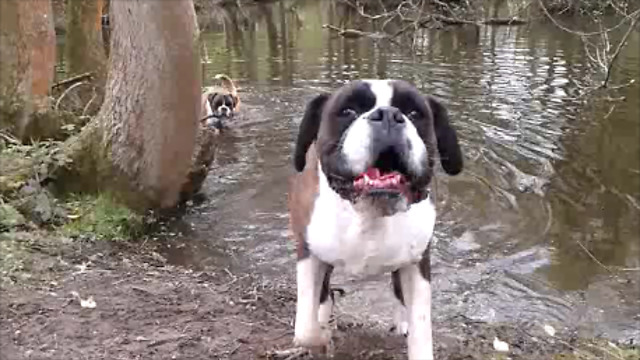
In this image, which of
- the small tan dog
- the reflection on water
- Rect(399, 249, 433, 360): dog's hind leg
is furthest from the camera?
the small tan dog

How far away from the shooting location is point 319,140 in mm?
3273

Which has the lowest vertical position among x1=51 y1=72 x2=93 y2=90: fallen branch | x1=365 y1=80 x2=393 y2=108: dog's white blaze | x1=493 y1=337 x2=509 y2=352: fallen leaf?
x1=493 y1=337 x2=509 y2=352: fallen leaf

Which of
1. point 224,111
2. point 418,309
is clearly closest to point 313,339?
point 418,309

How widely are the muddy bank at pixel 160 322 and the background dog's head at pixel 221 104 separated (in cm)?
654

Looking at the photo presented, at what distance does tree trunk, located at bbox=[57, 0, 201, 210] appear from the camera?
592 cm

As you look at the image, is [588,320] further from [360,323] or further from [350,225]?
[350,225]

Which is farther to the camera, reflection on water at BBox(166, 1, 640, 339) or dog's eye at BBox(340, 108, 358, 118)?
reflection on water at BBox(166, 1, 640, 339)

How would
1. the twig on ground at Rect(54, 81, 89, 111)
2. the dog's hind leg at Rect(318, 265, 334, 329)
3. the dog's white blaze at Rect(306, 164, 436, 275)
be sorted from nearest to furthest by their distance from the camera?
the dog's white blaze at Rect(306, 164, 436, 275), the dog's hind leg at Rect(318, 265, 334, 329), the twig on ground at Rect(54, 81, 89, 111)

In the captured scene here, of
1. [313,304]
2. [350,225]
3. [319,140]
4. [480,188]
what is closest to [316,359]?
[313,304]

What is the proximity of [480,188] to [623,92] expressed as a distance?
661cm

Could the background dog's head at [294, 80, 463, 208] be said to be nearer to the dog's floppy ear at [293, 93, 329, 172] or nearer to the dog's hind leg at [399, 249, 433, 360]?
the dog's floppy ear at [293, 93, 329, 172]

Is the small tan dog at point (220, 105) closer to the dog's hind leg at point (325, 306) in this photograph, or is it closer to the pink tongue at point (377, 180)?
the dog's hind leg at point (325, 306)

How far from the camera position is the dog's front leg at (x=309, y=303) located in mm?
3615

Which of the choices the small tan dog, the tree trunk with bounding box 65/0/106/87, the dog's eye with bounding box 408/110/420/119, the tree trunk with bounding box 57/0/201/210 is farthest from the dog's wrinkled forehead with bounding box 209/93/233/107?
the dog's eye with bounding box 408/110/420/119
